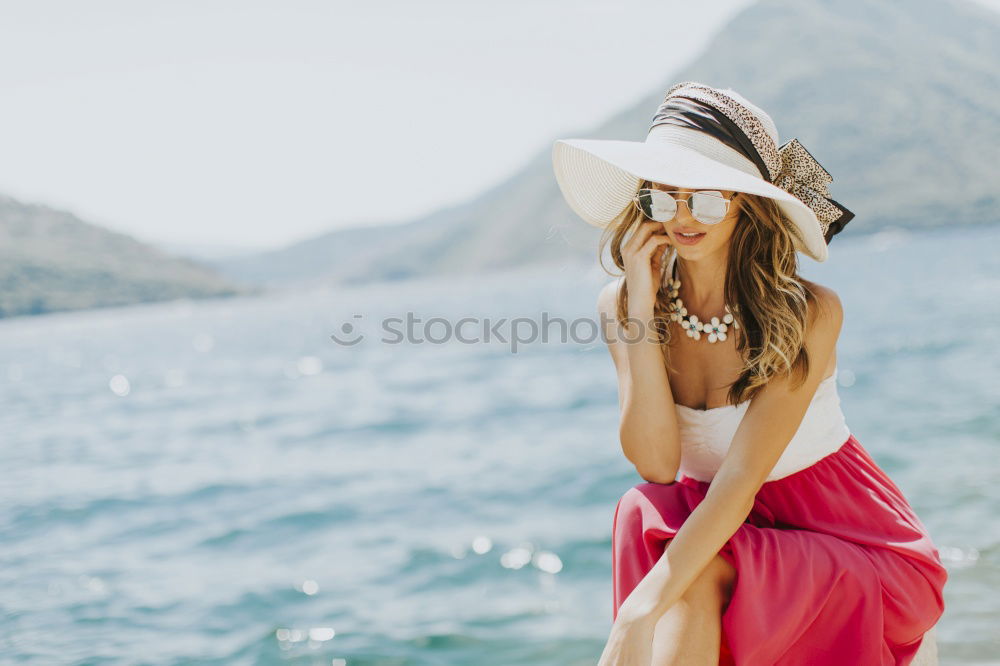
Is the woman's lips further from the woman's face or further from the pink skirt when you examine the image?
the pink skirt

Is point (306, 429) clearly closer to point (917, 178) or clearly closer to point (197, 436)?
point (197, 436)

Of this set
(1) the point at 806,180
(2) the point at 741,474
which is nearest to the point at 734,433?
(2) the point at 741,474

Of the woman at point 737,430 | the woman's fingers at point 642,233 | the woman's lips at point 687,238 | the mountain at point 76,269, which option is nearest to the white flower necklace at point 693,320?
the woman at point 737,430

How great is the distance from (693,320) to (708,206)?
0.45 metres

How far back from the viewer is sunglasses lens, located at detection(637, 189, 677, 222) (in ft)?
8.23

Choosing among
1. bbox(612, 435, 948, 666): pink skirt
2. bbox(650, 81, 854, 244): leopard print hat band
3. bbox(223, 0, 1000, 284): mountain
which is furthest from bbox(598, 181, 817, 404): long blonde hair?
bbox(223, 0, 1000, 284): mountain

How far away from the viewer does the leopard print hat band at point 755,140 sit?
245cm

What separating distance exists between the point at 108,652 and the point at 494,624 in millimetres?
2242

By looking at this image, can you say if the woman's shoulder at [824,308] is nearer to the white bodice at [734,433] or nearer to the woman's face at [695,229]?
the white bodice at [734,433]

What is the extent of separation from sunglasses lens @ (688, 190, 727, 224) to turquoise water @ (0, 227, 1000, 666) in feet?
2.01

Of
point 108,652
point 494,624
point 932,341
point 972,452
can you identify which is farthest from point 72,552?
point 932,341

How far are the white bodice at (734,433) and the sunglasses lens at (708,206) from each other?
1.80 feet

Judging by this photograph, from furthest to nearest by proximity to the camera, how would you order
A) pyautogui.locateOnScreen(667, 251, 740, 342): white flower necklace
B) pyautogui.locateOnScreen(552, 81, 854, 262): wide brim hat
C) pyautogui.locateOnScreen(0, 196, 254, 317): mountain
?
pyautogui.locateOnScreen(0, 196, 254, 317): mountain, pyautogui.locateOnScreen(667, 251, 740, 342): white flower necklace, pyautogui.locateOnScreen(552, 81, 854, 262): wide brim hat

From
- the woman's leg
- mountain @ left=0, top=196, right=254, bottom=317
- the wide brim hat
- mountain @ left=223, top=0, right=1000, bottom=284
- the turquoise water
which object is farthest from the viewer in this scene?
mountain @ left=0, top=196, right=254, bottom=317
